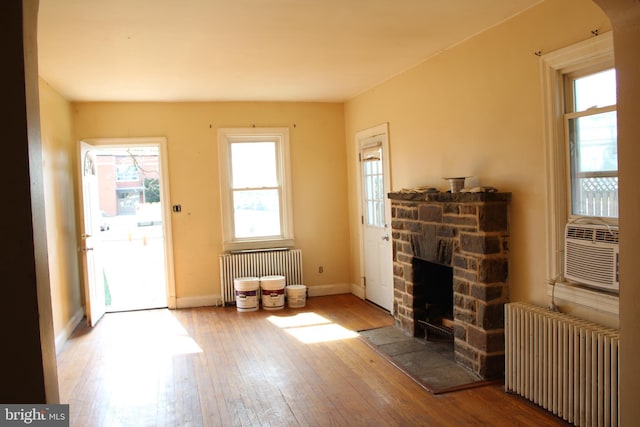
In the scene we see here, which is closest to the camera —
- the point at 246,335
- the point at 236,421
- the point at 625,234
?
the point at 625,234

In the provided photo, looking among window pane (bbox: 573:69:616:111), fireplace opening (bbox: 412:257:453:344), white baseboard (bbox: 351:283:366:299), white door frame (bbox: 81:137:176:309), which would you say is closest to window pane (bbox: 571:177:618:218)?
window pane (bbox: 573:69:616:111)

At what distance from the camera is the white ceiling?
3.28 meters

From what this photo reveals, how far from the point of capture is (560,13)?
3.20 meters

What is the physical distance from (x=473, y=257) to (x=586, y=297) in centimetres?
91

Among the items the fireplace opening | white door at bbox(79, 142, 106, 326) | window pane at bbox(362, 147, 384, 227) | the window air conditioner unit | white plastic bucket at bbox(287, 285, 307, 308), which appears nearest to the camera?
the window air conditioner unit

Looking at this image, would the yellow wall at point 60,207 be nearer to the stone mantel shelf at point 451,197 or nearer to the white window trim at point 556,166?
the stone mantel shelf at point 451,197

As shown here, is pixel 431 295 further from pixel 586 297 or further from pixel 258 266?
pixel 258 266

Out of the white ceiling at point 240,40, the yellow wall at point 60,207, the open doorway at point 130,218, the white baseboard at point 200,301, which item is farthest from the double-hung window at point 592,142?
the open doorway at point 130,218

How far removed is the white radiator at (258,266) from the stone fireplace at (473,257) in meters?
2.51

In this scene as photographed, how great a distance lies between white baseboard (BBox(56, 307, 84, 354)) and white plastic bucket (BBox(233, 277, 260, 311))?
1871 mm

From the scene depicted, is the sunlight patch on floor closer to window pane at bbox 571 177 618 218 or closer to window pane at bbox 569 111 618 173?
window pane at bbox 571 177 618 218

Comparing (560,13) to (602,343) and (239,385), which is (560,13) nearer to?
(602,343)

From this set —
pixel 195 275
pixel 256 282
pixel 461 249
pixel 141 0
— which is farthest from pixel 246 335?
pixel 141 0

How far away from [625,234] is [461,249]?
199 centimetres
